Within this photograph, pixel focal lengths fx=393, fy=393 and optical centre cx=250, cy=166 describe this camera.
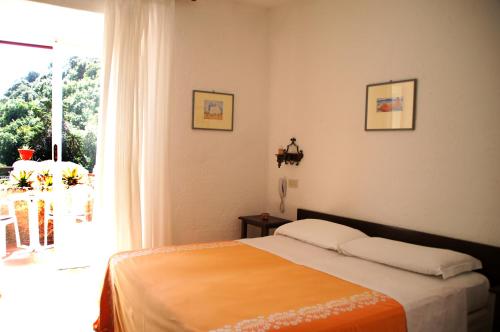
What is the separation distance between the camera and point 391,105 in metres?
2.92

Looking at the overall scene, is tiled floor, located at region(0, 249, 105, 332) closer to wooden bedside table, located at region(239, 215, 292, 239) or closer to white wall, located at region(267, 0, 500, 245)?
wooden bedside table, located at region(239, 215, 292, 239)

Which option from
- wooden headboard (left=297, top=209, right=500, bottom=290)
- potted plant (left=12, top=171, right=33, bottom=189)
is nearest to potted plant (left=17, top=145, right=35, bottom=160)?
potted plant (left=12, top=171, right=33, bottom=189)

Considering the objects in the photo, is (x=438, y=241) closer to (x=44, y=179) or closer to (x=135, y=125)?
(x=135, y=125)

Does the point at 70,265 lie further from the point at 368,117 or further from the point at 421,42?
the point at 421,42

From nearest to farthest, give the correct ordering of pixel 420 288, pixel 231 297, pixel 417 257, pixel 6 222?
pixel 231 297 < pixel 420 288 < pixel 417 257 < pixel 6 222

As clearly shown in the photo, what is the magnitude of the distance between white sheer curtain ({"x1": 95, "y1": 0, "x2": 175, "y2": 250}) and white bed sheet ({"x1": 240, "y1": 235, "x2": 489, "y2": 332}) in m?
1.37

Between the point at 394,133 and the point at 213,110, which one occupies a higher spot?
the point at 213,110

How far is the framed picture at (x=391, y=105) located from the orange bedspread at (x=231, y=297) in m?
1.29

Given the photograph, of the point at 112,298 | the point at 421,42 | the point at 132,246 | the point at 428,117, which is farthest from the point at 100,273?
the point at 421,42

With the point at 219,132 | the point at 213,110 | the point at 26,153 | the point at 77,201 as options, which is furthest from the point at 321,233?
the point at 26,153

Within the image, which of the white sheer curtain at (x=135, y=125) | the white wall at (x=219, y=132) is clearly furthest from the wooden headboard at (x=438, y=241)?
the white sheer curtain at (x=135, y=125)

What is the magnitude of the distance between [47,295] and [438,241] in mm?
3096

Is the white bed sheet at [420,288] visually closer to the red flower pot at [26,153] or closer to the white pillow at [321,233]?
the white pillow at [321,233]

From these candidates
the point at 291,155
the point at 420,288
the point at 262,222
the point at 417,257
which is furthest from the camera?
the point at 291,155
